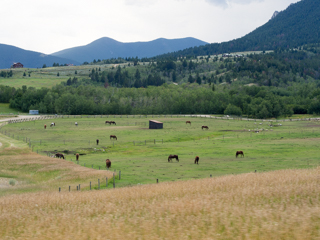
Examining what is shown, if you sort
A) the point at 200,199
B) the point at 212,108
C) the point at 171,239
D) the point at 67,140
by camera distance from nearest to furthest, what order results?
1. the point at 171,239
2. the point at 200,199
3. the point at 67,140
4. the point at 212,108

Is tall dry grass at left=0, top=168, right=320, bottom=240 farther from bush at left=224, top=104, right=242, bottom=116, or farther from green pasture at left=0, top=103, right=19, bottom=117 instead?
green pasture at left=0, top=103, right=19, bottom=117

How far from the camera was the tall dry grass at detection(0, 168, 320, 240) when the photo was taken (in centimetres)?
1132

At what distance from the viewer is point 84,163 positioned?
44.8 m

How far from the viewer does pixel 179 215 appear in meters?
13.4

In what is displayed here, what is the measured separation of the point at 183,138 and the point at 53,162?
1476 inches

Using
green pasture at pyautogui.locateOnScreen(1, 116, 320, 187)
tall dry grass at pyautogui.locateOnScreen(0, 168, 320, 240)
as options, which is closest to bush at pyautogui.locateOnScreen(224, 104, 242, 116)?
green pasture at pyautogui.locateOnScreen(1, 116, 320, 187)

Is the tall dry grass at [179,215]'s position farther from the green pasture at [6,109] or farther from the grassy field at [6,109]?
the green pasture at [6,109]

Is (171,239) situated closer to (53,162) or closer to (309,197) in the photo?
(309,197)

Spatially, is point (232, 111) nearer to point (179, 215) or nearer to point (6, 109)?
point (6, 109)

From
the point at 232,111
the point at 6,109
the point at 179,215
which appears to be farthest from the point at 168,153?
the point at 6,109

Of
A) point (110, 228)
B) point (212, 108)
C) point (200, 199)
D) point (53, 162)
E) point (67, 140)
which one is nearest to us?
point (110, 228)

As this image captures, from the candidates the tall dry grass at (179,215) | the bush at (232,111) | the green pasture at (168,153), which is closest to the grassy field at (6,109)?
the green pasture at (168,153)

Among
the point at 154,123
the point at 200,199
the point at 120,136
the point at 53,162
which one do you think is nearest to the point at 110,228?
the point at 200,199

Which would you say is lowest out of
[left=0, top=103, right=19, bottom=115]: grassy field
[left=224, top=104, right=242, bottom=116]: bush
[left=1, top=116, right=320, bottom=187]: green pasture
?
[left=1, top=116, right=320, bottom=187]: green pasture
